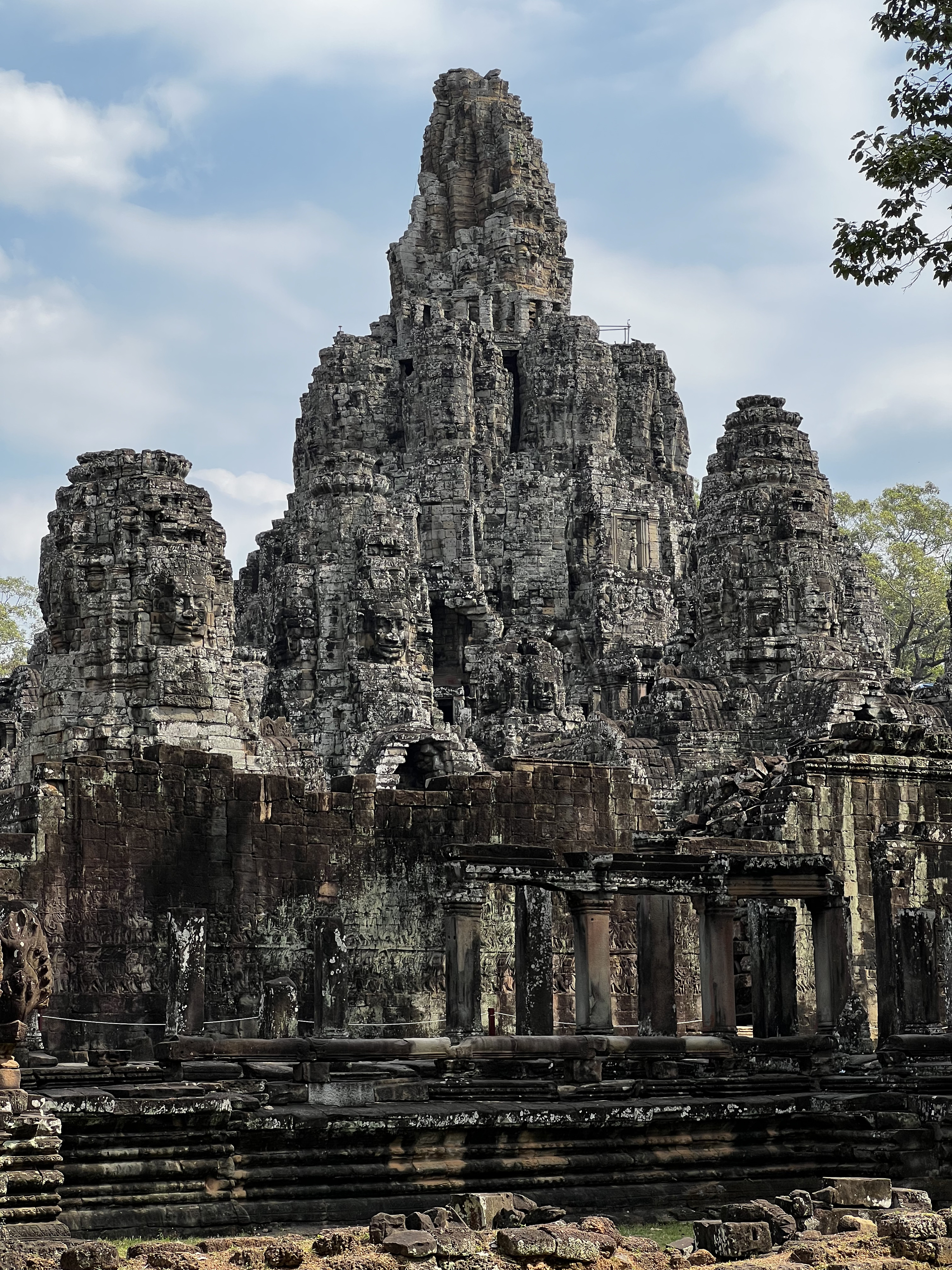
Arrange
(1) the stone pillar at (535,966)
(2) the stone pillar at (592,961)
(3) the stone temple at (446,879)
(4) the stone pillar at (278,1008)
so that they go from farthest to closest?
1. (4) the stone pillar at (278,1008)
2. (1) the stone pillar at (535,966)
3. (2) the stone pillar at (592,961)
4. (3) the stone temple at (446,879)

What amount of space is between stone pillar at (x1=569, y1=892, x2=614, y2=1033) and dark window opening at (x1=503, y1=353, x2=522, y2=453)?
52.2 meters

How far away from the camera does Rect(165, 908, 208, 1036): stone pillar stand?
22.1 metres

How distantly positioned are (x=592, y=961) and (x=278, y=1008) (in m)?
5.25

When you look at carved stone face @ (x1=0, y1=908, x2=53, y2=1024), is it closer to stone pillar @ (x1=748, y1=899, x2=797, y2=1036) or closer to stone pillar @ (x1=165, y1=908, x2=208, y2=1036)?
stone pillar @ (x1=165, y1=908, x2=208, y2=1036)

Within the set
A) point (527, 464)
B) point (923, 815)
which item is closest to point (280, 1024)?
point (923, 815)

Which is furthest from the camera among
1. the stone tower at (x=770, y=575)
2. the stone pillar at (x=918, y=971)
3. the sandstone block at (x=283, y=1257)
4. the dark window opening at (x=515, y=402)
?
the dark window opening at (x=515, y=402)

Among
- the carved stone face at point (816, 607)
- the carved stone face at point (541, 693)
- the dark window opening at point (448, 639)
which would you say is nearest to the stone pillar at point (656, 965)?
the carved stone face at point (816, 607)

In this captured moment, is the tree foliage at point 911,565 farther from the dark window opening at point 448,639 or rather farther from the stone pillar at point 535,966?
the stone pillar at point 535,966

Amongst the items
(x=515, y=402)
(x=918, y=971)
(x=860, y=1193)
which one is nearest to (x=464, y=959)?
(x=918, y=971)

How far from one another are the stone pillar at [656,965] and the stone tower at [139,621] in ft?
30.6

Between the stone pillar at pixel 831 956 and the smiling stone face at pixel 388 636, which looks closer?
the stone pillar at pixel 831 956

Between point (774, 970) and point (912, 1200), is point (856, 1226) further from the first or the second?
point (774, 970)

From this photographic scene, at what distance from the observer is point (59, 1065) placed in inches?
683

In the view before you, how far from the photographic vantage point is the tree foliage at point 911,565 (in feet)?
254
